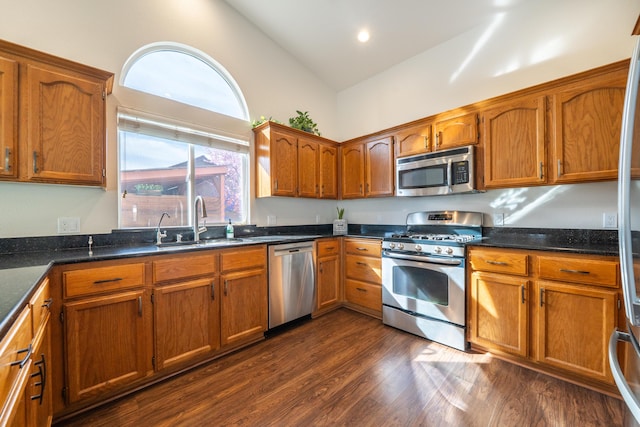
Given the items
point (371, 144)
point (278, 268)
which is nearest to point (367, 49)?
point (371, 144)

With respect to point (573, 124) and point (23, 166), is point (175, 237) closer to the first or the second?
point (23, 166)

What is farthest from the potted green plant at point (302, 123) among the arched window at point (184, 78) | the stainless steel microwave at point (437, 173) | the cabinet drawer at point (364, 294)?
the cabinet drawer at point (364, 294)

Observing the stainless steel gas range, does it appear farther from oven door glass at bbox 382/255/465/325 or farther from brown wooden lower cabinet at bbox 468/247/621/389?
brown wooden lower cabinet at bbox 468/247/621/389

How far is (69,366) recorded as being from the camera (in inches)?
62.1

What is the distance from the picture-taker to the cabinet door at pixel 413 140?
9.66ft

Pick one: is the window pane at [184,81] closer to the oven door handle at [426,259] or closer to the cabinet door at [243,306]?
the cabinet door at [243,306]

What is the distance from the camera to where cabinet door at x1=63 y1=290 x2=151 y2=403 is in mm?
1594

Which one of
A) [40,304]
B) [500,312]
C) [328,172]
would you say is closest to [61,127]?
[40,304]

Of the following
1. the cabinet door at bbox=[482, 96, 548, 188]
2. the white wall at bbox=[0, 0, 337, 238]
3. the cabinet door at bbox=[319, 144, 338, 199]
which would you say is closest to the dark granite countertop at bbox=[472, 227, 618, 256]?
the cabinet door at bbox=[482, 96, 548, 188]

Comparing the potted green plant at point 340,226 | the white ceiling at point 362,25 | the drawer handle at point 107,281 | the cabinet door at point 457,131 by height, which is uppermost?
the white ceiling at point 362,25

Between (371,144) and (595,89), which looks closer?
(595,89)

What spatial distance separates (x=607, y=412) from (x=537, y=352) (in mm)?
441

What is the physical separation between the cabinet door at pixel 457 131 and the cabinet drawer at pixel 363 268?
1.50 meters

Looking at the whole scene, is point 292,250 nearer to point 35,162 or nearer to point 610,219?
point 35,162
